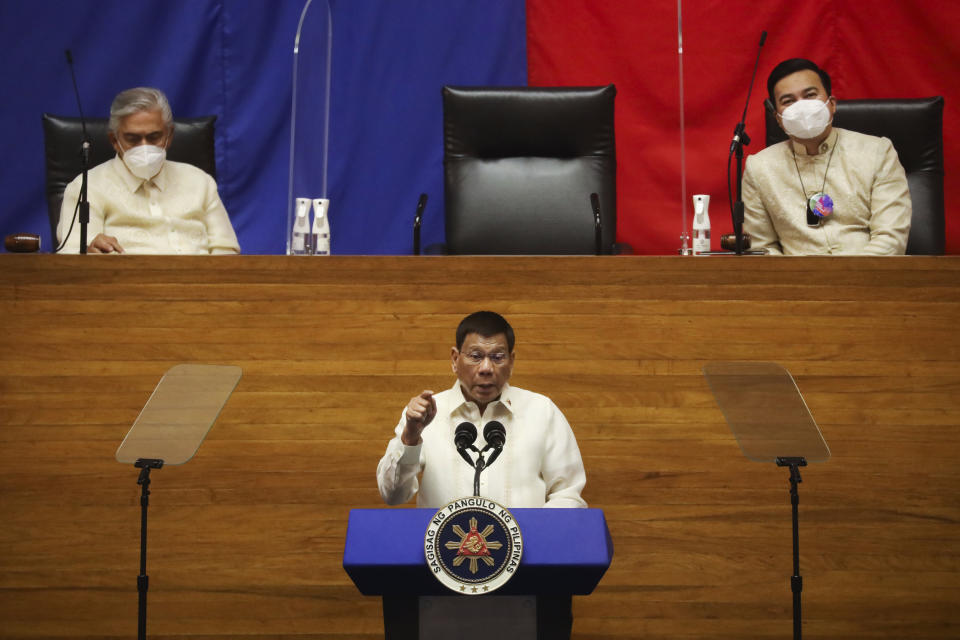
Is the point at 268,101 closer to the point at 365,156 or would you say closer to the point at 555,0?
the point at 365,156

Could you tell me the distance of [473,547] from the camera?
180cm

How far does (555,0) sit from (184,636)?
114 inches

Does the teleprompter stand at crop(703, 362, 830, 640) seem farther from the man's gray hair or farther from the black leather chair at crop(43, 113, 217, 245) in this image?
the black leather chair at crop(43, 113, 217, 245)

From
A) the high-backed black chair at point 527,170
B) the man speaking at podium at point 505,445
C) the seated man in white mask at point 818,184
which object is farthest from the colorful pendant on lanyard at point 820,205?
the man speaking at podium at point 505,445

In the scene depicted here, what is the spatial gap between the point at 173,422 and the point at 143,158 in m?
1.42

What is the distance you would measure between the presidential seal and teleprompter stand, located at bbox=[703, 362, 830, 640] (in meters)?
0.61

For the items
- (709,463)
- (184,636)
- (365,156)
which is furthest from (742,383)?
(365,156)

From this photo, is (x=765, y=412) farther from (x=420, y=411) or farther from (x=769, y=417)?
(x=420, y=411)

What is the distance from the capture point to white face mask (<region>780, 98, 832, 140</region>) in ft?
11.0

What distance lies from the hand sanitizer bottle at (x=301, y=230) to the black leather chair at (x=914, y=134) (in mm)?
1639

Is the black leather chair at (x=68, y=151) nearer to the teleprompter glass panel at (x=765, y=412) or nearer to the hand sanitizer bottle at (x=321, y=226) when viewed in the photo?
the hand sanitizer bottle at (x=321, y=226)

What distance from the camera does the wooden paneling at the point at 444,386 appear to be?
2678mm

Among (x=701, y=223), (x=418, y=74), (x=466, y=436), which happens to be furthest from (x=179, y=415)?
(x=418, y=74)

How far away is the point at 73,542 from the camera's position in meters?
2.69
